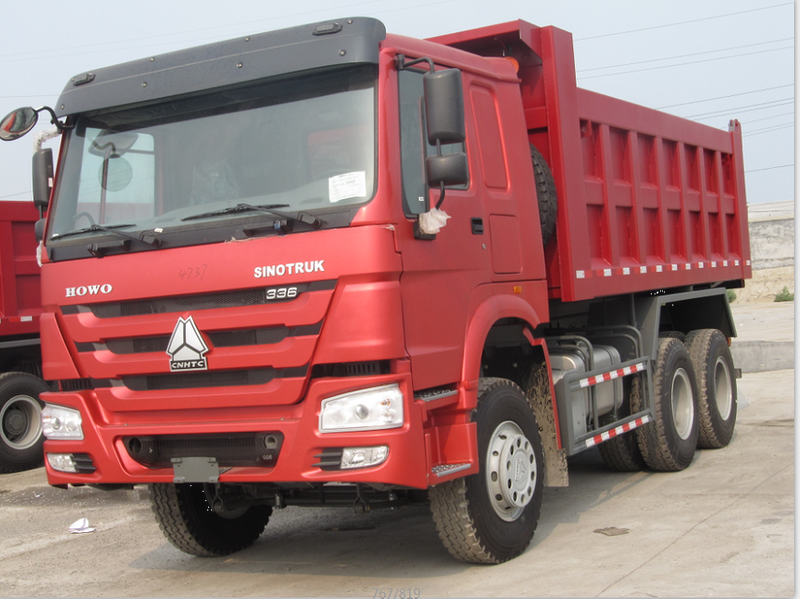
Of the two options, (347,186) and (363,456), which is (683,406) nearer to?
(363,456)

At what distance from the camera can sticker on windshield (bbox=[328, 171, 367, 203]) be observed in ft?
14.8

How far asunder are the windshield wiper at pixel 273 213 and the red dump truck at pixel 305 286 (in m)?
0.02

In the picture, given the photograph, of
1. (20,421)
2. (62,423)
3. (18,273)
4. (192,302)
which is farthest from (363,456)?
(18,273)

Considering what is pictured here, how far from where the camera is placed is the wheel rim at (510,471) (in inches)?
205

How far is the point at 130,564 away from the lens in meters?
5.97

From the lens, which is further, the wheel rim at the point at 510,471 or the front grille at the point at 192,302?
the wheel rim at the point at 510,471

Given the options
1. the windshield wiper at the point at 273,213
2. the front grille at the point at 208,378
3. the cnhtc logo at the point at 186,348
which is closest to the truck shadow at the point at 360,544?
the front grille at the point at 208,378

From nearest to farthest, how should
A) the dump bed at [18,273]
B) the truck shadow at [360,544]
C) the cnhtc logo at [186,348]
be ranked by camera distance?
1. the cnhtc logo at [186,348]
2. the truck shadow at [360,544]
3. the dump bed at [18,273]

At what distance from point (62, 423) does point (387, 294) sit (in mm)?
2084

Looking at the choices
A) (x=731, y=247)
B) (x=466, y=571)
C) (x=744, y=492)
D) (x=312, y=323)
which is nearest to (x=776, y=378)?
(x=731, y=247)

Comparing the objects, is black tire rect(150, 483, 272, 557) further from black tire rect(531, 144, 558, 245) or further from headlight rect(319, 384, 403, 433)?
black tire rect(531, 144, 558, 245)

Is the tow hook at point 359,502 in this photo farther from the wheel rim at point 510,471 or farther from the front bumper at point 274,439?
the wheel rim at point 510,471

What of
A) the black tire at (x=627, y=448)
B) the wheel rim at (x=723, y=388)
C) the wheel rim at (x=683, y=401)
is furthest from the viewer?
the wheel rim at (x=723, y=388)

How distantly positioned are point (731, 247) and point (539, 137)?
13.2 feet
